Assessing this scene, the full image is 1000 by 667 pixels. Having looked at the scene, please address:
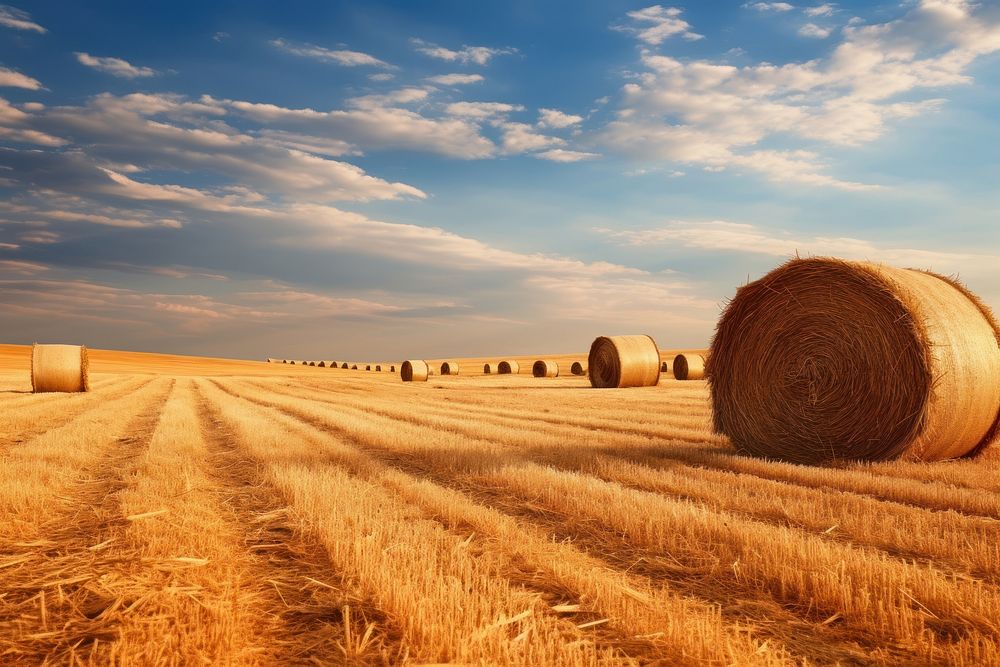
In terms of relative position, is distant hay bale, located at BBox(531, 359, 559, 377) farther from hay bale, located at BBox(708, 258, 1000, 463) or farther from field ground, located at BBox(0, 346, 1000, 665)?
field ground, located at BBox(0, 346, 1000, 665)

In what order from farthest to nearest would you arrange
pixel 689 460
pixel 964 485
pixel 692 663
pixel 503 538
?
pixel 689 460 < pixel 964 485 < pixel 503 538 < pixel 692 663

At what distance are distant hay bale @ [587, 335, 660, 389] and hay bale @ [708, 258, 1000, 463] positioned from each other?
46.9 ft

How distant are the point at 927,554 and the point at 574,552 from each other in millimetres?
2115

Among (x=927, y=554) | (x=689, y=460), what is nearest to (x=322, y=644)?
(x=927, y=554)

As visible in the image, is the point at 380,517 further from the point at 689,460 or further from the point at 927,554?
the point at 689,460

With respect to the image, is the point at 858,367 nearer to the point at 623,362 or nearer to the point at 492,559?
the point at 492,559

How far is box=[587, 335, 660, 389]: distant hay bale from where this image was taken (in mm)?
24406

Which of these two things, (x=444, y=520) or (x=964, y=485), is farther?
(x=964, y=485)

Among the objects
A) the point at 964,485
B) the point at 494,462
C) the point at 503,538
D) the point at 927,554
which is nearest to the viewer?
the point at 927,554

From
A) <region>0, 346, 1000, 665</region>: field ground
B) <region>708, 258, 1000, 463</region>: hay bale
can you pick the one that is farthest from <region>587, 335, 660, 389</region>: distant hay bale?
<region>0, 346, 1000, 665</region>: field ground

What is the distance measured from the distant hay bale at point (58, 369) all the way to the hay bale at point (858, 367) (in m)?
19.7

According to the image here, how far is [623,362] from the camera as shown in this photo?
79.6 feet

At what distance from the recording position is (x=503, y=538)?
4.69 m

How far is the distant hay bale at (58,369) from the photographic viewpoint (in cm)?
2164
